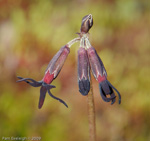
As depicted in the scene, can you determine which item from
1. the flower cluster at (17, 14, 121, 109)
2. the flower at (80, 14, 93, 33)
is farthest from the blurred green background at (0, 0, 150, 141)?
the flower at (80, 14, 93, 33)

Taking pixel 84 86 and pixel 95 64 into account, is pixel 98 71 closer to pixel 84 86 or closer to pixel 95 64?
pixel 95 64

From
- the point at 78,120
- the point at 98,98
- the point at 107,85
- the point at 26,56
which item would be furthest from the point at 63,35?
the point at 107,85

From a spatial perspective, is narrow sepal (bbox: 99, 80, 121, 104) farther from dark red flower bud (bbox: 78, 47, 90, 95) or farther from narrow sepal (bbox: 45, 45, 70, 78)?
narrow sepal (bbox: 45, 45, 70, 78)

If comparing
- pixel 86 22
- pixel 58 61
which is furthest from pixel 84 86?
pixel 86 22

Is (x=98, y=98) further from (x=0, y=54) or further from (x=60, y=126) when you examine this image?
(x=0, y=54)

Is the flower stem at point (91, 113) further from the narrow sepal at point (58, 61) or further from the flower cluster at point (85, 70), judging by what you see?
the narrow sepal at point (58, 61)

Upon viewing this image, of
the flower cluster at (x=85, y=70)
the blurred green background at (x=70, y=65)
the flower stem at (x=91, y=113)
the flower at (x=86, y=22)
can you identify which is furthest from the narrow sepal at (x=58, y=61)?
the blurred green background at (x=70, y=65)

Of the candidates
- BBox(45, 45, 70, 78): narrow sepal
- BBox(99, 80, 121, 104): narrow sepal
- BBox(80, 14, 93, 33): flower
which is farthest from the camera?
BBox(45, 45, 70, 78): narrow sepal
